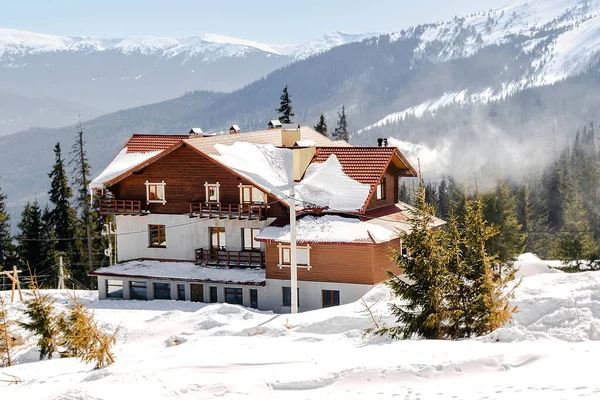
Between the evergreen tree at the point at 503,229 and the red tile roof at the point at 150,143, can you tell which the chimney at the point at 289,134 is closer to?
the red tile roof at the point at 150,143

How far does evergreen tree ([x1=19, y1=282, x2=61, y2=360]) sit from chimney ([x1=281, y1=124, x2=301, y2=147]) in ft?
79.2

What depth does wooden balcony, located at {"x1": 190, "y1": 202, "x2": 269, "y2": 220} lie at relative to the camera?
147ft

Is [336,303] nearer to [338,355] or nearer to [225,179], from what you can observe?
[225,179]

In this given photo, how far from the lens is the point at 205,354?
81.3 feet

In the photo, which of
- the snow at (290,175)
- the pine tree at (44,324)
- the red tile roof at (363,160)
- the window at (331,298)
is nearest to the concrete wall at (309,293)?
the window at (331,298)

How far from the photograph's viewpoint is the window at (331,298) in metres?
41.5

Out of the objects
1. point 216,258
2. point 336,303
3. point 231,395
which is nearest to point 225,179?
point 216,258

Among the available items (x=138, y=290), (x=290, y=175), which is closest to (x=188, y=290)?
(x=138, y=290)

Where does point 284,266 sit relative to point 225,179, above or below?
below

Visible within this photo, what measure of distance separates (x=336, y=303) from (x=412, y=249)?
17.4 m

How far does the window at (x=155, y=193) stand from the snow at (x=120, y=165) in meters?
1.77

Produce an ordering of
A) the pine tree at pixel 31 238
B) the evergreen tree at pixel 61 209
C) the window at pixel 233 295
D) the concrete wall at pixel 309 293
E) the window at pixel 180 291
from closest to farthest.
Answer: the concrete wall at pixel 309 293 < the window at pixel 233 295 < the window at pixel 180 291 < the evergreen tree at pixel 61 209 < the pine tree at pixel 31 238

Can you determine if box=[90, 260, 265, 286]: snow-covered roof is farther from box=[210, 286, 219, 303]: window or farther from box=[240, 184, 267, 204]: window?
box=[240, 184, 267, 204]: window

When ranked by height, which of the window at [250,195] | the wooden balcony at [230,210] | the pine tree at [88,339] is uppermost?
the window at [250,195]
